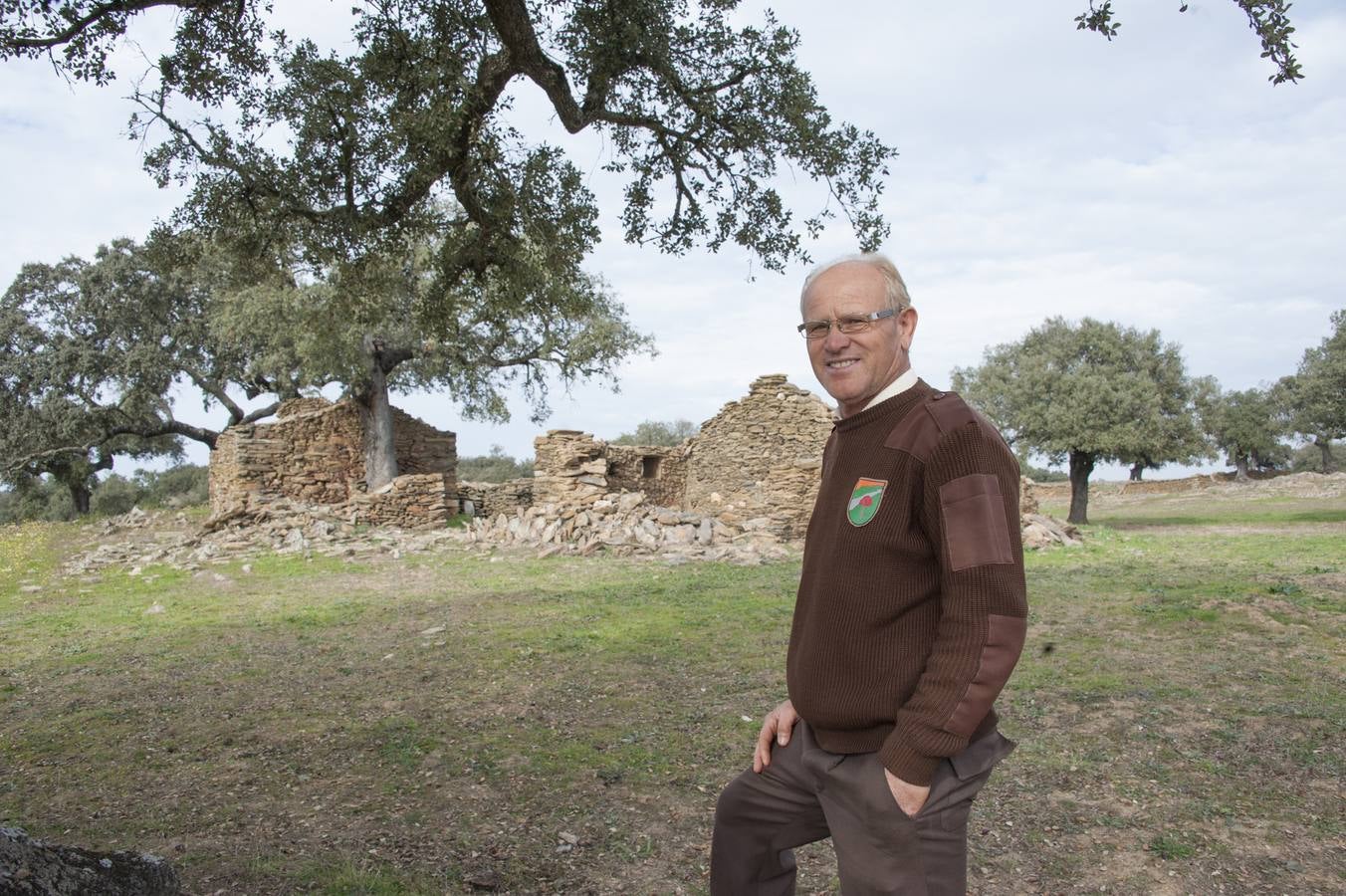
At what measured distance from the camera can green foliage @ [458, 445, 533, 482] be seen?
1809 inches

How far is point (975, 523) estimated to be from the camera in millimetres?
1831

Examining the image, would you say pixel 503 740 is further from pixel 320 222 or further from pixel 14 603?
pixel 14 603

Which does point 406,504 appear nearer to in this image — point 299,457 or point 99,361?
point 299,457

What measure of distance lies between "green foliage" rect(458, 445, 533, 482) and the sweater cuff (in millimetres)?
42646

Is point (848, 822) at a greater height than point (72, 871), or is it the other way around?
point (848, 822)

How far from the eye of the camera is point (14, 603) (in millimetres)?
11078

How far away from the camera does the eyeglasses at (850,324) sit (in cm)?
210

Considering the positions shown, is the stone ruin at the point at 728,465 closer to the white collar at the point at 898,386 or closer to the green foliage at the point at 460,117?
the green foliage at the point at 460,117

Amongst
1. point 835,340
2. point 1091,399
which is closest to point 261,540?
point 835,340

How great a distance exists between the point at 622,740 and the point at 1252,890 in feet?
10.7

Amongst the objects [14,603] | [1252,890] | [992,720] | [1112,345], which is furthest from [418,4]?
[1112,345]

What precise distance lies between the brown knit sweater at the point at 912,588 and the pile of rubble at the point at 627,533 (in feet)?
39.7

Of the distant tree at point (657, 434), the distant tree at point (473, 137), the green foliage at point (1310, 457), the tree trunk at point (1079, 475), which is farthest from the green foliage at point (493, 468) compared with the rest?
the green foliage at point (1310, 457)

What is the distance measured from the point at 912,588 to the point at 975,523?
0.79ft
